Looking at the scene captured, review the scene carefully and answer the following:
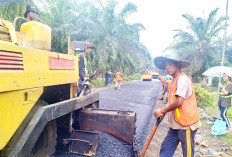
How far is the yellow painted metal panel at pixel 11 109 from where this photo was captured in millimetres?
1663

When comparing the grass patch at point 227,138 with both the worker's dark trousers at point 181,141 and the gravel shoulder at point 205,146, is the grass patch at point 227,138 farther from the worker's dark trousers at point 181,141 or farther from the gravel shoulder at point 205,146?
the worker's dark trousers at point 181,141

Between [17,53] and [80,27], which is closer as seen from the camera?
[17,53]

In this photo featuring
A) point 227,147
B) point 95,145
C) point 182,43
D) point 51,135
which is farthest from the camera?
point 182,43

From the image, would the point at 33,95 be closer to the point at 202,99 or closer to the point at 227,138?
the point at 227,138

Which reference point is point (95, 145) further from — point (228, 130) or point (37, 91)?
point (228, 130)

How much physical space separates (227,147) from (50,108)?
3752 mm

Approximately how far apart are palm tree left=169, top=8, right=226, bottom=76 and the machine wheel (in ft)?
53.9

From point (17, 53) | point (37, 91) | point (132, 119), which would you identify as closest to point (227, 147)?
point (132, 119)

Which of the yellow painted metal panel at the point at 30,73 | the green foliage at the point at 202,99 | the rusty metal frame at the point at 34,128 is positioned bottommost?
the green foliage at the point at 202,99

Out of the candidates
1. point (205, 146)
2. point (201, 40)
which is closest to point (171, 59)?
point (205, 146)

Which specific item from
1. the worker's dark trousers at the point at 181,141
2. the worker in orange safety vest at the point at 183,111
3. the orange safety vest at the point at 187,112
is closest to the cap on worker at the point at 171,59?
the worker in orange safety vest at the point at 183,111

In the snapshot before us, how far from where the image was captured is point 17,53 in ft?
6.18

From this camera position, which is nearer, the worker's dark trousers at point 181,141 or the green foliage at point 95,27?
the worker's dark trousers at point 181,141

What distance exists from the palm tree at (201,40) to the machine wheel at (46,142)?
16425mm
